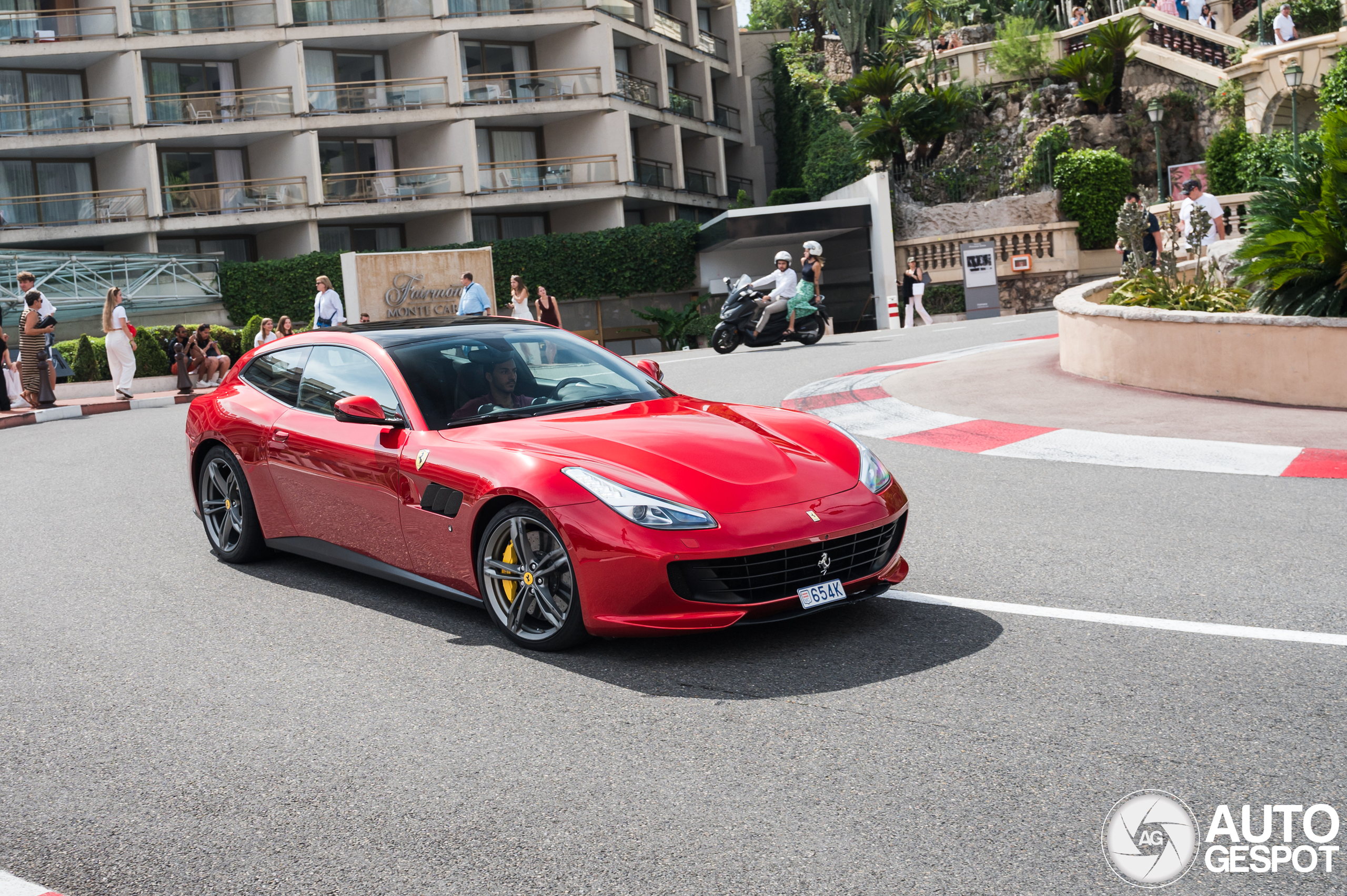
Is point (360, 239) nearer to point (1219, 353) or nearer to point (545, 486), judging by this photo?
point (1219, 353)

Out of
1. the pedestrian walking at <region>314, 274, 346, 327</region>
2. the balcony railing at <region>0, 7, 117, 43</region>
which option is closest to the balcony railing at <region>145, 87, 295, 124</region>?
the balcony railing at <region>0, 7, 117, 43</region>

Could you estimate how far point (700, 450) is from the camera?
5234 mm

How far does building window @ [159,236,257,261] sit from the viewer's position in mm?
45172

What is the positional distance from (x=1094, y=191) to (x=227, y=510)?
3604 centimetres

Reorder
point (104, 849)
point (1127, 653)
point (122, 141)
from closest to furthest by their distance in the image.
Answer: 1. point (104, 849)
2. point (1127, 653)
3. point (122, 141)

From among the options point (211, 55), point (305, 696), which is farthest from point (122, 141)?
point (305, 696)

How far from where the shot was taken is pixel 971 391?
509 inches

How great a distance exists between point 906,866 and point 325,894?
1437 millimetres

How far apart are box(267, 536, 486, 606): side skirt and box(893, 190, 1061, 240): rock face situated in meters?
35.2

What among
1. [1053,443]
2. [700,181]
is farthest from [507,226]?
[1053,443]

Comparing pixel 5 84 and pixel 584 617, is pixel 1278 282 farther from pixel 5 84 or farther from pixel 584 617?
pixel 5 84

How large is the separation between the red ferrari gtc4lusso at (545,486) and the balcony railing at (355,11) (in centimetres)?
4160

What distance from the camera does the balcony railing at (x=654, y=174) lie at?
47.8 m

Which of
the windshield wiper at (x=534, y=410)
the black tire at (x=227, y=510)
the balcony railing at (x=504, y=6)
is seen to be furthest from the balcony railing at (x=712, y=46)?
the windshield wiper at (x=534, y=410)
